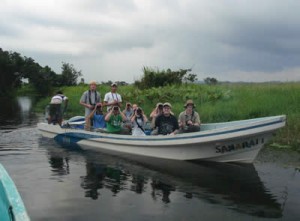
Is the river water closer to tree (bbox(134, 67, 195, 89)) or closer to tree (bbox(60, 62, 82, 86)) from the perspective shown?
tree (bbox(134, 67, 195, 89))

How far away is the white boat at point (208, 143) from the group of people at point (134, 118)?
494 mm

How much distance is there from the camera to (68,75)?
77.4 metres

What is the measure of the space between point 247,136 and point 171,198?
2831mm

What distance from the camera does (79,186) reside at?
8.61 meters

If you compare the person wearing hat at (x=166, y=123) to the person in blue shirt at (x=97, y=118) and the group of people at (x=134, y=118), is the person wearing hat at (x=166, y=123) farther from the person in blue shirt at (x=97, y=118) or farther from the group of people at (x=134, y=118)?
the person in blue shirt at (x=97, y=118)

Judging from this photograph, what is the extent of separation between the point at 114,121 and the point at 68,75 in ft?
219

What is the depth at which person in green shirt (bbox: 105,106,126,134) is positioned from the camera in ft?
40.4

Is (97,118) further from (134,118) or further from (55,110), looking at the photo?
(55,110)

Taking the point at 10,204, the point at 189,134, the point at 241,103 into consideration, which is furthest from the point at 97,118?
the point at 10,204

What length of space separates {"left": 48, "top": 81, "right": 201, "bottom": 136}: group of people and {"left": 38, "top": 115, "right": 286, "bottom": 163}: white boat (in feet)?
1.62

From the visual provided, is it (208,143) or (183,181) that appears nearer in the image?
(183,181)

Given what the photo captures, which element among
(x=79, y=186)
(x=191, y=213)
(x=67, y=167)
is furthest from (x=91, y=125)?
(x=191, y=213)

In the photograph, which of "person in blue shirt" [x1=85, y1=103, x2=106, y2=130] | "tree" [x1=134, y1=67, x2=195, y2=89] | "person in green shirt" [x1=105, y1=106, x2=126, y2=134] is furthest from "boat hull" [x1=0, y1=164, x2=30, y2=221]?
"tree" [x1=134, y1=67, x2=195, y2=89]

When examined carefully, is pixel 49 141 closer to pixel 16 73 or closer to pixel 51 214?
pixel 51 214
